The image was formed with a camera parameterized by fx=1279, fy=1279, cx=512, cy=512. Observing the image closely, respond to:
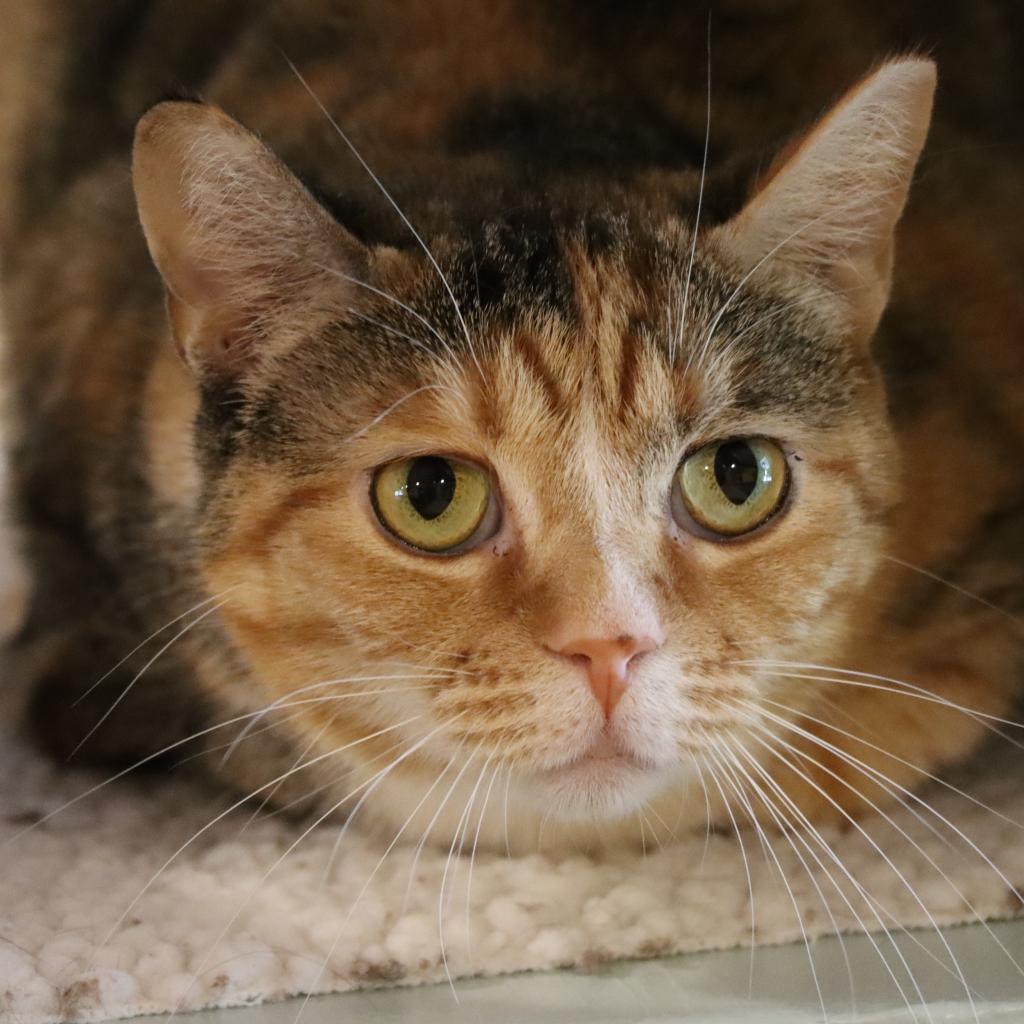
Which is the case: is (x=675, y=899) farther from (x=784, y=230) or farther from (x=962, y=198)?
(x=962, y=198)

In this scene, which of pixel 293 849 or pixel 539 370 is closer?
pixel 539 370

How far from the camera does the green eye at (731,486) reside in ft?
4.57

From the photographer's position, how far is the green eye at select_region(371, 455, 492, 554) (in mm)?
1365

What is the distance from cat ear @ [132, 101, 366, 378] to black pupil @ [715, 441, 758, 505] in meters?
0.45

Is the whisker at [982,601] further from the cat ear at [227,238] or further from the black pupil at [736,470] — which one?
the cat ear at [227,238]

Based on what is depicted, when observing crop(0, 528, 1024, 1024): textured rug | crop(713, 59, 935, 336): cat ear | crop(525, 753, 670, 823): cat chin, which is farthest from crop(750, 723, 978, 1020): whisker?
crop(713, 59, 935, 336): cat ear

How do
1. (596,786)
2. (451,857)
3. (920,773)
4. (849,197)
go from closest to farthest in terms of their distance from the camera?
(596,786) → (849,197) → (451,857) → (920,773)

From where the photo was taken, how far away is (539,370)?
1368 mm

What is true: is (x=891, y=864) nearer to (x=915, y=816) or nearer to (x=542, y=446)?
(x=915, y=816)

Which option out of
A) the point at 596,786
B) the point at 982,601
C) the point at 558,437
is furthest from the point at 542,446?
the point at 982,601

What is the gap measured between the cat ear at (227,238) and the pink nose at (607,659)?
491 mm

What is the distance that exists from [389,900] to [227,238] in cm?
78

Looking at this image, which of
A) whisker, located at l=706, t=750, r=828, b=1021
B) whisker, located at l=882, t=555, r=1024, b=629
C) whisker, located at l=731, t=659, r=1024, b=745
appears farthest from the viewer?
whisker, located at l=882, t=555, r=1024, b=629

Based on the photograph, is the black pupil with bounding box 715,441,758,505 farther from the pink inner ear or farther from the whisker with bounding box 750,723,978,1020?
the pink inner ear
